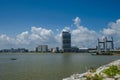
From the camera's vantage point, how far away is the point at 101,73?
18.6 m

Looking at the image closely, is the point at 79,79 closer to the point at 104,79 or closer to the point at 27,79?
the point at 104,79

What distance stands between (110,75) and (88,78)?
1.93m

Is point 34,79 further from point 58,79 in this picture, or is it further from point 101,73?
point 101,73

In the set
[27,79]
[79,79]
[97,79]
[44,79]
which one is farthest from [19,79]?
[97,79]

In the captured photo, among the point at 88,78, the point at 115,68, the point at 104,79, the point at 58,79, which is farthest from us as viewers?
the point at 58,79

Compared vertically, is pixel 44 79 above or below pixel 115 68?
below

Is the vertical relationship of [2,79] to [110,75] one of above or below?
below

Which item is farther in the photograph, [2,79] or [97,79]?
[2,79]

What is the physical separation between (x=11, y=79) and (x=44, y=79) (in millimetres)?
5594

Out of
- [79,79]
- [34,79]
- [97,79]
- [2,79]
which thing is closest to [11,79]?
[2,79]

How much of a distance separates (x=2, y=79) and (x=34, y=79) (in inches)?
216

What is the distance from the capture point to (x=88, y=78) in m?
17.9

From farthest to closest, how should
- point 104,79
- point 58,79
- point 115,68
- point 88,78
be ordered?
point 58,79, point 115,68, point 88,78, point 104,79

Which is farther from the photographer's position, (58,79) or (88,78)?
(58,79)
